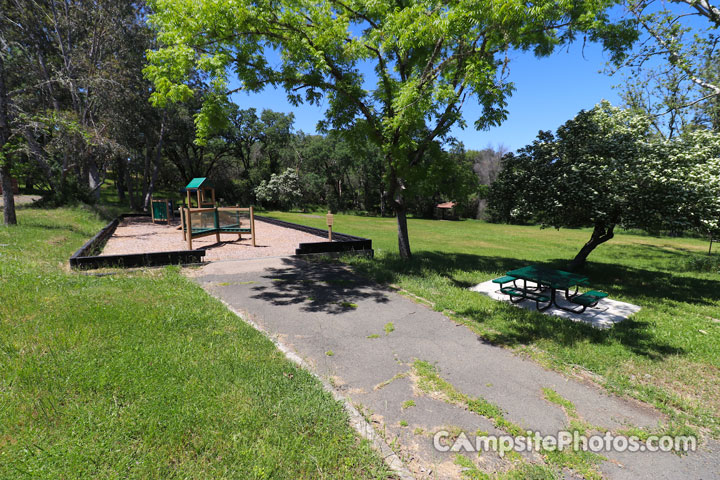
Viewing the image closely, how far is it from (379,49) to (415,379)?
8.68 meters

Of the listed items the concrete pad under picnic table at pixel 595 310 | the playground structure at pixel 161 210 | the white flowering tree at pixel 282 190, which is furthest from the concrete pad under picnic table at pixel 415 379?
the white flowering tree at pixel 282 190

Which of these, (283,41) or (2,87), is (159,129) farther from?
(283,41)

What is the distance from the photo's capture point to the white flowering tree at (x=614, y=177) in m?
8.24

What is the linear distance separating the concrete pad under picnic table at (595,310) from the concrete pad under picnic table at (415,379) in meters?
2.22

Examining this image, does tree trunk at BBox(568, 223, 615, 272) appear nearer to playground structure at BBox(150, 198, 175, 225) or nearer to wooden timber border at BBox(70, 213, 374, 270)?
wooden timber border at BBox(70, 213, 374, 270)

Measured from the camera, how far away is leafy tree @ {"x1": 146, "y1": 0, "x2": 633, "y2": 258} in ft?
23.3

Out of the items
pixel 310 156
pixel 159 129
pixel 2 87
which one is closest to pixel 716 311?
pixel 2 87

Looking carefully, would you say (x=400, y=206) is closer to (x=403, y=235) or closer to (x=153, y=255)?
(x=403, y=235)

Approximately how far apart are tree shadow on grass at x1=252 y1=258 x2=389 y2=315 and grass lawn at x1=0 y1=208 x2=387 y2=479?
5.56 ft

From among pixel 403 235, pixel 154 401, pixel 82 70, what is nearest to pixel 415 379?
pixel 154 401

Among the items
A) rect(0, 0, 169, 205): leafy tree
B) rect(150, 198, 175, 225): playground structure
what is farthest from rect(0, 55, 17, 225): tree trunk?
rect(150, 198, 175, 225): playground structure

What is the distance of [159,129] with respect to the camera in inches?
1073

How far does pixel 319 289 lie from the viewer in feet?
26.0

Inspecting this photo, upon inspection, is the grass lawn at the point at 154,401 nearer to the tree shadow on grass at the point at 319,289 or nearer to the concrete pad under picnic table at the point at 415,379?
the concrete pad under picnic table at the point at 415,379
